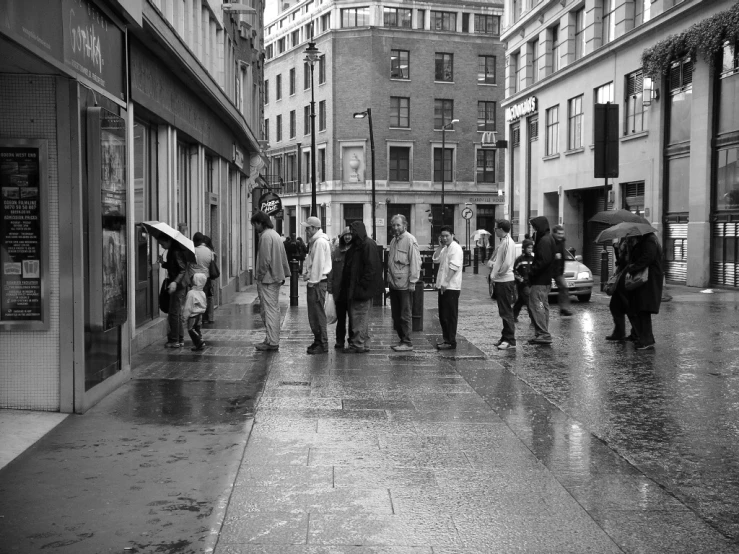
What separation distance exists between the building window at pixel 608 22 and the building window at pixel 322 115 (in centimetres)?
3625

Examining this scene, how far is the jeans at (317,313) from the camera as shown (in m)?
11.7

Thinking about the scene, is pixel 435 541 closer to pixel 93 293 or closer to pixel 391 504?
pixel 391 504

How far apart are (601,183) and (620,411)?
2796cm

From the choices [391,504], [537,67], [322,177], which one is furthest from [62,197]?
[322,177]

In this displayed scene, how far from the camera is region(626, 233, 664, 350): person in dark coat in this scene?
39.9ft

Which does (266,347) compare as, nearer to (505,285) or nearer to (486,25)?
(505,285)

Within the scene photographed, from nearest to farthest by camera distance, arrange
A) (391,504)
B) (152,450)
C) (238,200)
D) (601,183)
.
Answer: (391,504), (152,450), (238,200), (601,183)

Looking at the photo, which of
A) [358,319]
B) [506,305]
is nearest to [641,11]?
[506,305]

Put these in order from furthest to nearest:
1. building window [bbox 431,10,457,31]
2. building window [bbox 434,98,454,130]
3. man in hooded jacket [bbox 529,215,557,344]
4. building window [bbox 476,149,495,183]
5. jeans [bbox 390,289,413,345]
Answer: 1. building window [bbox 431,10,457,31]
2. building window [bbox 476,149,495,183]
3. building window [bbox 434,98,454,130]
4. man in hooded jacket [bbox 529,215,557,344]
5. jeans [bbox 390,289,413,345]

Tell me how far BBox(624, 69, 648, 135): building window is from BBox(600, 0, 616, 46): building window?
2145 mm

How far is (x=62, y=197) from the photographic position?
24.6 feet

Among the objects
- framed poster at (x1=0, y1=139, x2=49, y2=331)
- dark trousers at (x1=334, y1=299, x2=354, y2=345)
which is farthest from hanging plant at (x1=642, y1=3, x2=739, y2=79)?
framed poster at (x1=0, y1=139, x2=49, y2=331)

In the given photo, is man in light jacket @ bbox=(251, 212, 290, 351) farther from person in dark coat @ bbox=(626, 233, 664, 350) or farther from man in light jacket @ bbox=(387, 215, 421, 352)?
person in dark coat @ bbox=(626, 233, 664, 350)

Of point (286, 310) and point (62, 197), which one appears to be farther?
point (286, 310)
